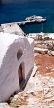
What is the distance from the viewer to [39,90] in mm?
10477

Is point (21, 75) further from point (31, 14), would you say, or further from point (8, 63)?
point (31, 14)

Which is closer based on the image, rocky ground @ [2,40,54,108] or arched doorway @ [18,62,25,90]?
rocky ground @ [2,40,54,108]

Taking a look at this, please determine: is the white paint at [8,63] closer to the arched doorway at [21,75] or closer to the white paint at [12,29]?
the arched doorway at [21,75]

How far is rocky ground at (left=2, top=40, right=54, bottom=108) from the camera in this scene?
9047 millimetres

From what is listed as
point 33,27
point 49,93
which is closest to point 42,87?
point 49,93

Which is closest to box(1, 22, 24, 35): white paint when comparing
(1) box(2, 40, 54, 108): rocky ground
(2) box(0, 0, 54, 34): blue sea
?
(2) box(0, 0, 54, 34): blue sea

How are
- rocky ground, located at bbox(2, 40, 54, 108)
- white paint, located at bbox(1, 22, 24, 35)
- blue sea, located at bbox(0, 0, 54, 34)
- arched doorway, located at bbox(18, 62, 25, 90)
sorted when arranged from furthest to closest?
blue sea, located at bbox(0, 0, 54, 34), white paint, located at bbox(1, 22, 24, 35), arched doorway, located at bbox(18, 62, 25, 90), rocky ground, located at bbox(2, 40, 54, 108)

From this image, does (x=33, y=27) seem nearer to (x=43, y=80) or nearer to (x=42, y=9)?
(x=42, y=9)

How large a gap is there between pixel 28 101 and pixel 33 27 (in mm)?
57098

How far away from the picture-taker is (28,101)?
940 centimetres

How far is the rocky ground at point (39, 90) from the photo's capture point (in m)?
9.05

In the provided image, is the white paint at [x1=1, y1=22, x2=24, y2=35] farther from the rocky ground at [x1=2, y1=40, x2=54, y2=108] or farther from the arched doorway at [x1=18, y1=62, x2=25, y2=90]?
the arched doorway at [x1=18, y1=62, x2=25, y2=90]

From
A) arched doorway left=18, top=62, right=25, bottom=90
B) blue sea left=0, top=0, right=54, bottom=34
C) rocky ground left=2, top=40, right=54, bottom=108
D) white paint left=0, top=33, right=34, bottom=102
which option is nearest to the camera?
white paint left=0, top=33, right=34, bottom=102

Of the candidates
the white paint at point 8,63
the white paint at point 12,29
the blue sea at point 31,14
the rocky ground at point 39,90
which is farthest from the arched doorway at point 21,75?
the blue sea at point 31,14
